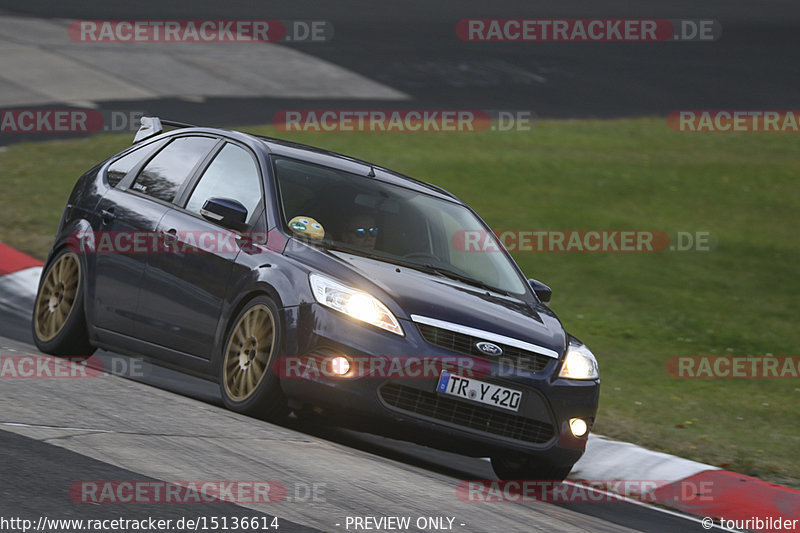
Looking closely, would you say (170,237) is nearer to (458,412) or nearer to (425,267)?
(425,267)

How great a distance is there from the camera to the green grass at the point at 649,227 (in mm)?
10234

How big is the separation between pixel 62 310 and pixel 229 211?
2.03m

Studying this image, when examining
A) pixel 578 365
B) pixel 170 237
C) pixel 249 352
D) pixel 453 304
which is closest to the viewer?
pixel 453 304

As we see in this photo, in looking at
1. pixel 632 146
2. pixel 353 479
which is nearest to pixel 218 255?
pixel 353 479

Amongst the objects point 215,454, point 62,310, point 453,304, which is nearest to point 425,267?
point 453,304

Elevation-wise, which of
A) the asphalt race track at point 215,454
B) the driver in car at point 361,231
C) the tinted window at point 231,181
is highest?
the tinted window at point 231,181

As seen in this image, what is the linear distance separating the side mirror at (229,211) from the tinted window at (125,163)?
1.54 metres

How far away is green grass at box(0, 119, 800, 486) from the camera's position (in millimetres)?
10234

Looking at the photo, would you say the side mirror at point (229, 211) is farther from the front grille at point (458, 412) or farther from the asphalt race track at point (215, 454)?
the front grille at point (458, 412)

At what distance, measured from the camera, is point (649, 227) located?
58.6ft

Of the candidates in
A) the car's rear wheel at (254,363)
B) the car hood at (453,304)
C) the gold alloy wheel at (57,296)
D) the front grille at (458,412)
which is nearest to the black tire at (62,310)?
the gold alloy wheel at (57,296)

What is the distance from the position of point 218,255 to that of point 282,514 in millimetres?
2650

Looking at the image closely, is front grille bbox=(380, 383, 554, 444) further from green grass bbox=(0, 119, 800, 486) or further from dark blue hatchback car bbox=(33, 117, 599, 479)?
green grass bbox=(0, 119, 800, 486)

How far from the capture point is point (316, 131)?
22938 millimetres
